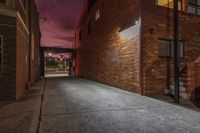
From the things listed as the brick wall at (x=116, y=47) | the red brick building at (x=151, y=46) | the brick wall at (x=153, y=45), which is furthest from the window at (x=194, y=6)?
the brick wall at (x=116, y=47)

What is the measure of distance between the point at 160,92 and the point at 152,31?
3121 millimetres

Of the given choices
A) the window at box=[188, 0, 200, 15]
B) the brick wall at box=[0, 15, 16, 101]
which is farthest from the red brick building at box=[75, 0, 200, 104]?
the brick wall at box=[0, 15, 16, 101]

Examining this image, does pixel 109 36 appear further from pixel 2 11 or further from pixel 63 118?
pixel 63 118

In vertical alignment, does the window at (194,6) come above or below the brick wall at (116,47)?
above

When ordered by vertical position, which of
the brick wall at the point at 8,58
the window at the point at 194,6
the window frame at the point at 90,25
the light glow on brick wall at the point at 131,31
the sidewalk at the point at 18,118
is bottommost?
the sidewalk at the point at 18,118

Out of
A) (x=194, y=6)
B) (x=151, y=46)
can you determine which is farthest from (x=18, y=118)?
(x=194, y=6)

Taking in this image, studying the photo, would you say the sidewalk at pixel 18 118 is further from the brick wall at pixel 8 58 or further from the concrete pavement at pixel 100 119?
the brick wall at pixel 8 58

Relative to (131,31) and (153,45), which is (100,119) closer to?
(153,45)

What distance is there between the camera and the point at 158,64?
27.3ft

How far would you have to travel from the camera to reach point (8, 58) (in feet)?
21.5

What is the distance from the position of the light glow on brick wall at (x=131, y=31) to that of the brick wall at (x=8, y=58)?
574cm

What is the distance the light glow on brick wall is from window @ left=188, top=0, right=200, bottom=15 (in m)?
4.00

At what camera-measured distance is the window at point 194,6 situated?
391 inches

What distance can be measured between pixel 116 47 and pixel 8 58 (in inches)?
259
